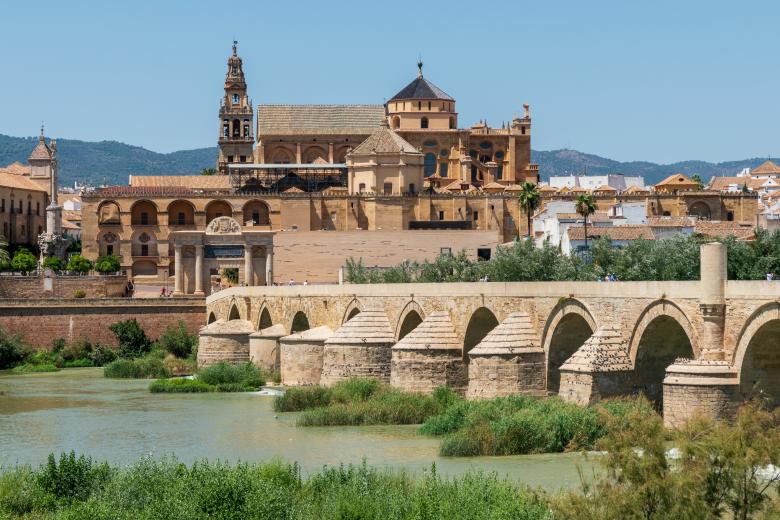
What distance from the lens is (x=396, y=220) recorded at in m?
79.4

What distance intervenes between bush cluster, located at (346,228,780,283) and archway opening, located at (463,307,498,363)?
466 cm

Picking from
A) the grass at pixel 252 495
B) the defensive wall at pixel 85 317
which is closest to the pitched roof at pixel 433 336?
the grass at pixel 252 495

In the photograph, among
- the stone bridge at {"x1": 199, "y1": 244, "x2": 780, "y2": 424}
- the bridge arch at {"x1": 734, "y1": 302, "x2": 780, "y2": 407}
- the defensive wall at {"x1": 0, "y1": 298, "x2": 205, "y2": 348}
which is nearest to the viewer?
the bridge arch at {"x1": 734, "y1": 302, "x2": 780, "y2": 407}

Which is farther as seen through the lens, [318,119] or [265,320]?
[318,119]

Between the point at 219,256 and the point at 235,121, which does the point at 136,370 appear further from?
the point at 235,121

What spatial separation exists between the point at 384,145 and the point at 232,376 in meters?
35.3

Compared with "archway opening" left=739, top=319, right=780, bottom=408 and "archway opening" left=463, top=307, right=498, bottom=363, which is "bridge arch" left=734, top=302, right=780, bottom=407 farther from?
"archway opening" left=463, top=307, right=498, bottom=363

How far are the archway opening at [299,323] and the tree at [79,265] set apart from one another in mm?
30009

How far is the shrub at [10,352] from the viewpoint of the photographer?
57938 mm

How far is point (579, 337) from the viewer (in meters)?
32.2

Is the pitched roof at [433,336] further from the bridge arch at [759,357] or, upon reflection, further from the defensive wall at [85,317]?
the defensive wall at [85,317]

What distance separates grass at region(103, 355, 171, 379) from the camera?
52.3m

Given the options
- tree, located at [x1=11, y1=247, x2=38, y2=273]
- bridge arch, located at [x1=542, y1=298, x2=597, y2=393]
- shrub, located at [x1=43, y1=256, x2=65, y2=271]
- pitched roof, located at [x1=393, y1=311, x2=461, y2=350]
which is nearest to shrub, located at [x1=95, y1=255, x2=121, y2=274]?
shrub, located at [x1=43, y1=256, x2=65, y2=271]

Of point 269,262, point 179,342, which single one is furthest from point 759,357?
point 269,262
